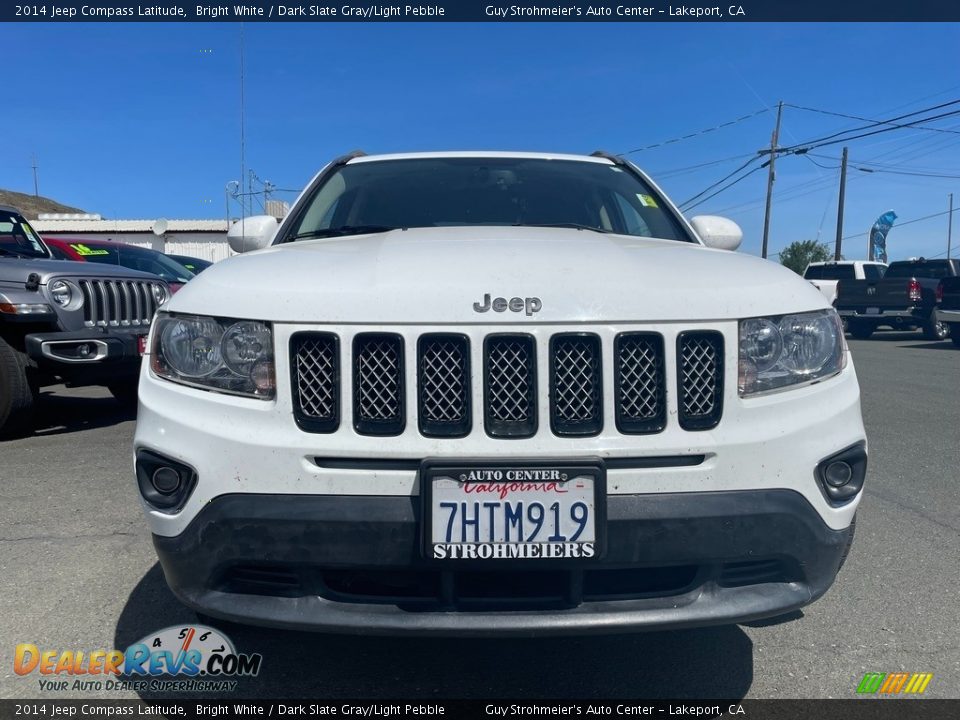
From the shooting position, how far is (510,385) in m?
1.94

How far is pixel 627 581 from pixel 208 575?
3.46 feet

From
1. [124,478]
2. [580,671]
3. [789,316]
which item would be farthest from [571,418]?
[124,478]

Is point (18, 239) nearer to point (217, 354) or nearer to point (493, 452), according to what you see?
point (217, 354)

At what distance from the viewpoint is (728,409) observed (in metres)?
1.98

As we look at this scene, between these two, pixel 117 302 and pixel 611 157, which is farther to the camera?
pixel 117 302

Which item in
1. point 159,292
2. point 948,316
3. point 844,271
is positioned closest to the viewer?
point 159,292

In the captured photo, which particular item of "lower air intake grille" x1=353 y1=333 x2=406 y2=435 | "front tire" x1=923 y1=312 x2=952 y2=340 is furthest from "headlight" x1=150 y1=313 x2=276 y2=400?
"front tire" x1=923 y1=312 x2=952 y2=340

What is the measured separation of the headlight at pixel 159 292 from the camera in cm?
669

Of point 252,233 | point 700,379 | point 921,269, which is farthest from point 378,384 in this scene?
point 921,269

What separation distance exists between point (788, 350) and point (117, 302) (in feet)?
18.5

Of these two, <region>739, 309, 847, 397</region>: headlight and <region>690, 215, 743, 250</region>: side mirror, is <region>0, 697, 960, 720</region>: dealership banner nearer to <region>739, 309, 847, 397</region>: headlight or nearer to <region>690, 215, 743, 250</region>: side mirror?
<region>739, 309, 847, 397</region>: headlight

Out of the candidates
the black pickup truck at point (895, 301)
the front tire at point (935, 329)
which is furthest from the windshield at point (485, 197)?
the black pickup truck at point (895, 301)

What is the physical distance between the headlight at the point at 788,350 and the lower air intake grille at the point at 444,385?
72 centimetres

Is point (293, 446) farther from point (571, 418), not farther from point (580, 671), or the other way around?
point (580, 671)
